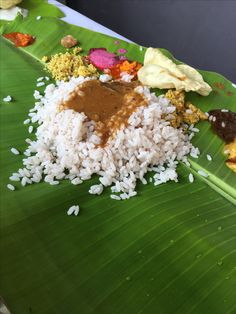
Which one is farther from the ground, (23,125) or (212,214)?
(212,214)

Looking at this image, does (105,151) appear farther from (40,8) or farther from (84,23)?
(40,8)

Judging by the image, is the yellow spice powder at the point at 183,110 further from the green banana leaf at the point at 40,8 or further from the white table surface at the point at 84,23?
the green banana leaf at the point at 40,8

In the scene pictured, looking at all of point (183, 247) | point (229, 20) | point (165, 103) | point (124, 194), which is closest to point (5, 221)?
point (124, 194)

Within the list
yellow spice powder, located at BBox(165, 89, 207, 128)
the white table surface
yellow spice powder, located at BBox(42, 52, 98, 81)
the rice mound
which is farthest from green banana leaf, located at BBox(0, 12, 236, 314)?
the white table surface

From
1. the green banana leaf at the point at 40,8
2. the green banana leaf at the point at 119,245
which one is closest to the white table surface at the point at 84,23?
the green banana leaf at the point at 40,8

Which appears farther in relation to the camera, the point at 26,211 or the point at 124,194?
the point at 124,194

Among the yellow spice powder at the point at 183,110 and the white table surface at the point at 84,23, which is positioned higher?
the yellow spice powder at the point at 183,110

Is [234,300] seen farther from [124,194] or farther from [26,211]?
[26,211]
